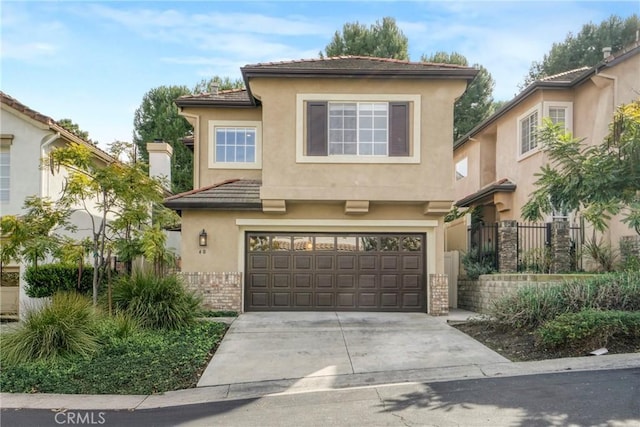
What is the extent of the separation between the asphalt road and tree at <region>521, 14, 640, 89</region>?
27.6 meters

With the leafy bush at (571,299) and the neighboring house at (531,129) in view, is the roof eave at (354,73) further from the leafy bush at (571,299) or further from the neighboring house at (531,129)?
the leafy bush at (571,299)

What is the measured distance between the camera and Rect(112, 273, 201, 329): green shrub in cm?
1068

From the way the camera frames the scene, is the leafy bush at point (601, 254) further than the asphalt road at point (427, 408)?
Yes

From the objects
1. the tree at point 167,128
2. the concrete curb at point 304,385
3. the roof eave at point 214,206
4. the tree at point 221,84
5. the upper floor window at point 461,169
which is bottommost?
the concrete curb at point 304,385

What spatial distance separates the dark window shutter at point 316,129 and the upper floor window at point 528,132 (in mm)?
7483

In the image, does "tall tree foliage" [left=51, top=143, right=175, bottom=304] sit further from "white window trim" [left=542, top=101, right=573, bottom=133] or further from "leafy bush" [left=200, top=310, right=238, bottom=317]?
"white window trim" [left=542, top=101, right=573, bottom=133]

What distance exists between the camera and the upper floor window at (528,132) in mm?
16312

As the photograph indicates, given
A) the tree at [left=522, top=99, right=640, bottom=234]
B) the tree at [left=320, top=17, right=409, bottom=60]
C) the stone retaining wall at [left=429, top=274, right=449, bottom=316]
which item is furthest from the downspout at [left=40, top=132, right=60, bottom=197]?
the tree at [left=320, top=17, right=409, bottom=60]

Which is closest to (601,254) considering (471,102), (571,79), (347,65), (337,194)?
(571,79)

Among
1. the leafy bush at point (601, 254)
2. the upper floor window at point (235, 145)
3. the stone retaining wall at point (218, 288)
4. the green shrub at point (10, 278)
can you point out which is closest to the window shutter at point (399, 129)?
the upper floor window at point (235, 145)

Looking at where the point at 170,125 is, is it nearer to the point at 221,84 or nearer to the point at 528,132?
the point at 221,84

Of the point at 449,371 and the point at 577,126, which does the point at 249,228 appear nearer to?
the point at 449,371

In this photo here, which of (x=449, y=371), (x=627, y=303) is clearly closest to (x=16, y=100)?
(x=449, y=371)

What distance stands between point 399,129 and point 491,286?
4.97 meters
